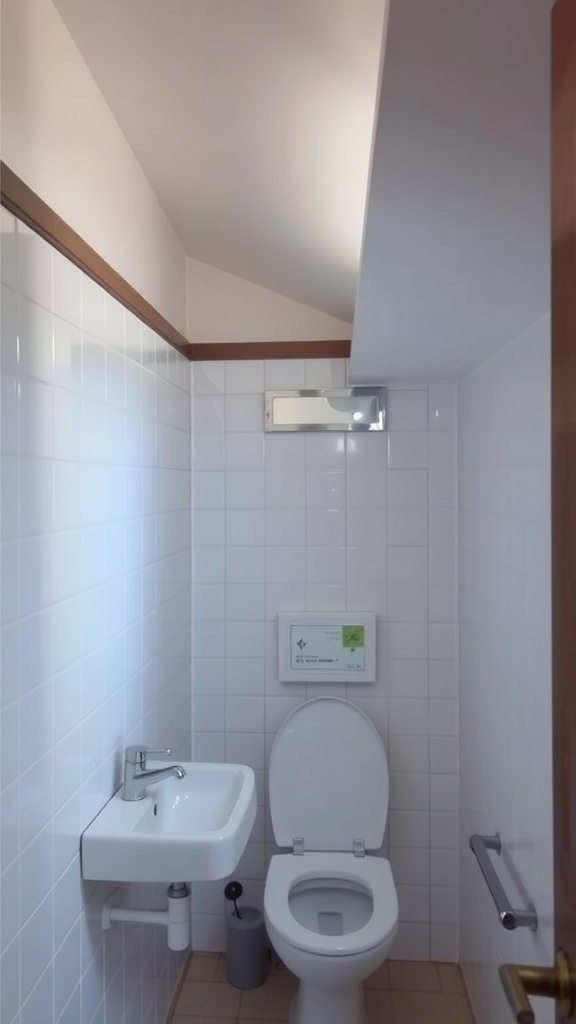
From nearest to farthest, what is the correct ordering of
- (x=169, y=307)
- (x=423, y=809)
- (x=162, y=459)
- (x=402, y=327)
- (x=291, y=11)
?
(x=291, y=11)
(x=402, y=327)
(x=162, y=459)
(x=169, y=307)
(x=423, y=809)

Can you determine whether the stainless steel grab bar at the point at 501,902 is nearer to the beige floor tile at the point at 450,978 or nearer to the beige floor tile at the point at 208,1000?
the beige floor tile at the point at 450,978

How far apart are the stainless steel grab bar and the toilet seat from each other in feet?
1.16

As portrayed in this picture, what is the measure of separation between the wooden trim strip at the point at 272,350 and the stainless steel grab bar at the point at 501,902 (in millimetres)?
1557

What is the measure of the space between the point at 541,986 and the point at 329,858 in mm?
1639

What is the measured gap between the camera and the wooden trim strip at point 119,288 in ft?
3.27

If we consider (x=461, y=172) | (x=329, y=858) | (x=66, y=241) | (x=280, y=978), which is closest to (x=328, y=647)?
(x=329, y=858)

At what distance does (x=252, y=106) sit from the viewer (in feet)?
3.99

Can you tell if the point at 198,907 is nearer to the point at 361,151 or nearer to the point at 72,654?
the point at 72,654

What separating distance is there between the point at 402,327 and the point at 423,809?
1.65 m

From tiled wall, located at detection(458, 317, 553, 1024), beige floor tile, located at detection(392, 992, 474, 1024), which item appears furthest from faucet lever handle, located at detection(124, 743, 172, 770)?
beige floor tile, located at detection(392, 992, 474, 1024)

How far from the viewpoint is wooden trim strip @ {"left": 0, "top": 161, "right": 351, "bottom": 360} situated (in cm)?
100

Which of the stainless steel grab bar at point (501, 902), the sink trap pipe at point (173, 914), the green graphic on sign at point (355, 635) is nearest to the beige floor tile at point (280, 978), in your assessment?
the sink trap pipe at point (173, 914)

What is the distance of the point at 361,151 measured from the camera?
1.24 meters

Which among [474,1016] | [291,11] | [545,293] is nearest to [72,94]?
[291,11]
